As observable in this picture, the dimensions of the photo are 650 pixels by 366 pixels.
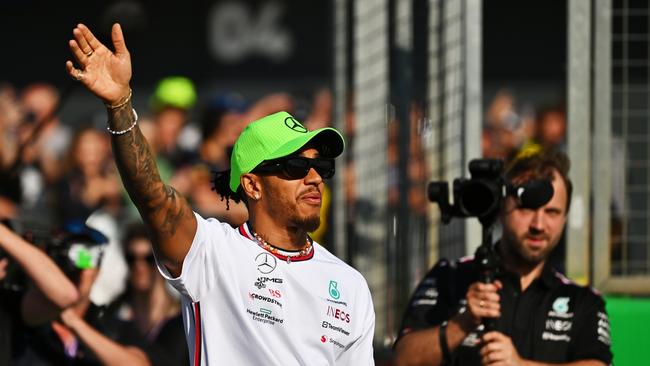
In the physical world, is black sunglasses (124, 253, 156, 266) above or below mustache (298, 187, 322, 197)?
below

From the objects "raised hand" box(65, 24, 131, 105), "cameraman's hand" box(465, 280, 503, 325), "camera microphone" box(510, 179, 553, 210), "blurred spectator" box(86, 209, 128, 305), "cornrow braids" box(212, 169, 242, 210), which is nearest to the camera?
"raised hand" box(65, 24, 131, 105)

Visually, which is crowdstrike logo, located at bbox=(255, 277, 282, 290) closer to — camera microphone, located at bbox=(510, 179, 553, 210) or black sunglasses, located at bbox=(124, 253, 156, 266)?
camera microphone, located at bbox=(510, 179, 553, 210)

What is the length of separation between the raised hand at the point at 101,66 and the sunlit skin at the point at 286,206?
0.76 metres

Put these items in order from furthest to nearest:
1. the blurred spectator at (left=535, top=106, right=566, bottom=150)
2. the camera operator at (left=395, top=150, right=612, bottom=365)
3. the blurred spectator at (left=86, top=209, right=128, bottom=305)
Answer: the blurred spectator at (left=535, top=106, right=566, bottom=150)
the blurred spectator at (left=86, top=209, right=128, bottom=305)
the camera operator at (left=395, top=150, right=612, bottom=365)

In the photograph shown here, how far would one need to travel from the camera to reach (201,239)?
16.4ft

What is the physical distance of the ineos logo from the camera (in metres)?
5.12

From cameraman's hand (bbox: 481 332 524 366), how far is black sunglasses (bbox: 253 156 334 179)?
115cm

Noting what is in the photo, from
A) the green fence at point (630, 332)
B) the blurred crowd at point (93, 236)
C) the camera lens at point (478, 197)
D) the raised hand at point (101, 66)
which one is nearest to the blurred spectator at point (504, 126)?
the blurred crowd at point (93, 236)

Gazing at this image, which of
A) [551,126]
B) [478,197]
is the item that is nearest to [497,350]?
[478,197]

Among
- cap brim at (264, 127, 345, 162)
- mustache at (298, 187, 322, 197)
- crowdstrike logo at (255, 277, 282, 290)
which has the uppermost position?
cap brim at (264, 127, 345, 162)

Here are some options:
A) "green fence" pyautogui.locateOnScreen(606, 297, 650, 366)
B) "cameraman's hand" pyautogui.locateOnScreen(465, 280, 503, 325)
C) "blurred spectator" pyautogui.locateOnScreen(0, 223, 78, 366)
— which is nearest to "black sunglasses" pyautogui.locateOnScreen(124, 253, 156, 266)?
"blurred spectator" pyautogui.locateOnScreen(0, 223, 78, 366)

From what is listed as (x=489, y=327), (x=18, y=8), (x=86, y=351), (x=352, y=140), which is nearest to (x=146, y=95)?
(x=18, y=8)

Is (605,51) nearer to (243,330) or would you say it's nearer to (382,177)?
(382,177)

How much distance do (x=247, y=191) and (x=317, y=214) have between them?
26 cm
